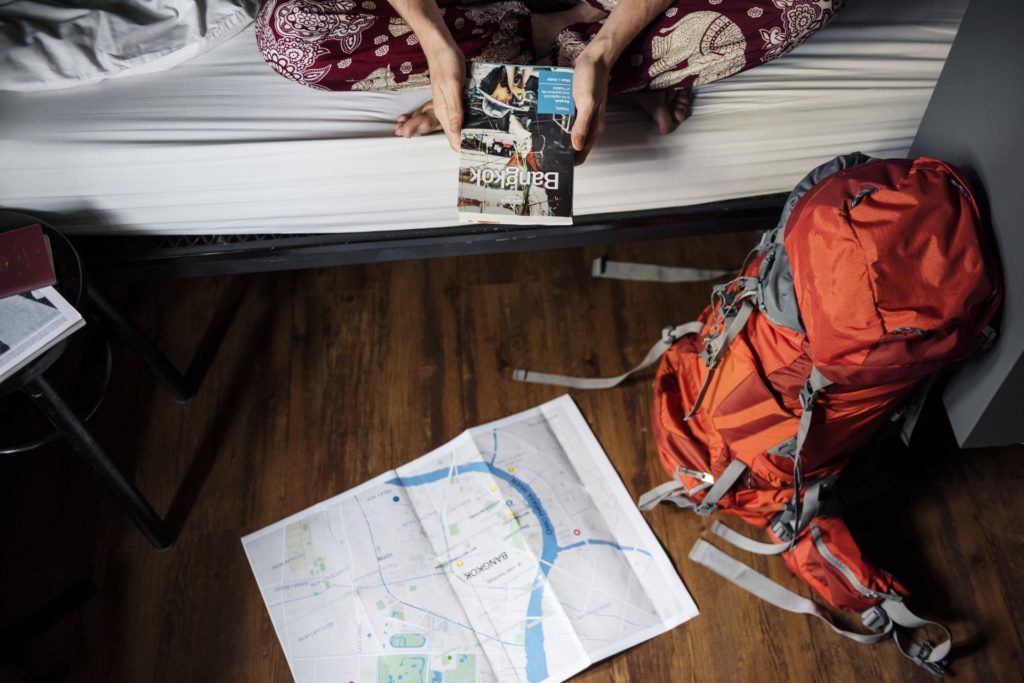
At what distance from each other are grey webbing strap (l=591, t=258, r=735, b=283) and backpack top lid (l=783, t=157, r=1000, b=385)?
516 mm

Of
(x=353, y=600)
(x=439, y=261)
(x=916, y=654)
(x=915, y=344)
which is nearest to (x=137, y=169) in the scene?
(x=439, y=261)

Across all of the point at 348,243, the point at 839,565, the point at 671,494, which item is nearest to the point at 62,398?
the point at 348,243

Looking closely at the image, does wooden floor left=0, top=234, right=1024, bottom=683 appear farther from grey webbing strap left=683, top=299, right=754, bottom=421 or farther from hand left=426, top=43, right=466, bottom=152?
hand left=426, top=43, right=466, bottom=152

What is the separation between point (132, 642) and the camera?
123 cm

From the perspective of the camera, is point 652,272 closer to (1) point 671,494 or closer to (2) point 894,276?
(1) point 671,494

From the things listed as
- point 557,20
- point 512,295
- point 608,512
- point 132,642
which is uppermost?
point 557,20

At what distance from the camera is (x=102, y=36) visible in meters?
1.21

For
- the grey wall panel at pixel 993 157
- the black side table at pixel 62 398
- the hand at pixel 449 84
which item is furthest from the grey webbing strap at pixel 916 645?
the black side table at pixel 62 398

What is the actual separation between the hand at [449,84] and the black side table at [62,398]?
21.0 inches

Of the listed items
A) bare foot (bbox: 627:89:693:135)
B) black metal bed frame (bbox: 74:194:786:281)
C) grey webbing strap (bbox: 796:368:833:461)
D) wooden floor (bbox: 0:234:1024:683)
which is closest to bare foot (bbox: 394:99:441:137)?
black metal bed frame (bbox: 74:194:786:281)

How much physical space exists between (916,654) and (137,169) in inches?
52.1

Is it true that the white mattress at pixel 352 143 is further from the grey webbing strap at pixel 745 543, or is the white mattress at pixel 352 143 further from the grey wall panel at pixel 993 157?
the grey webbing strap at pixel 745 543

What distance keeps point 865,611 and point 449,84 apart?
0.97 m

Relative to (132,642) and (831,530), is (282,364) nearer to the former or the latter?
(132,642)
